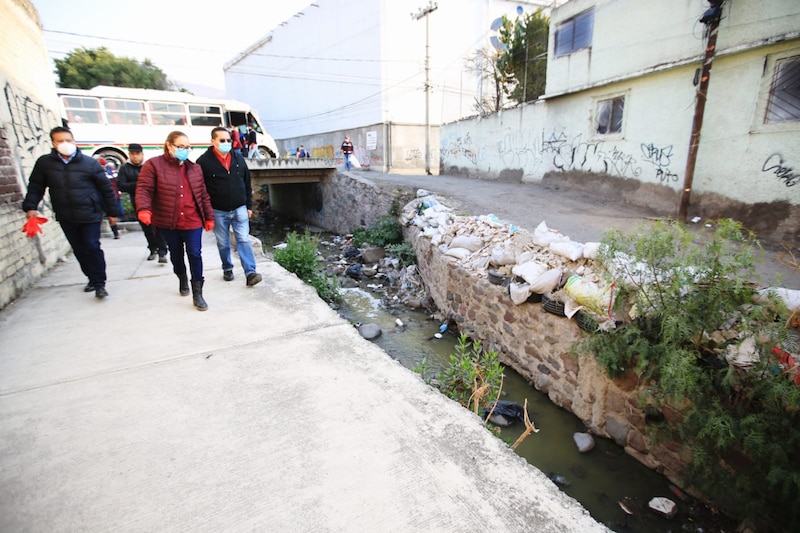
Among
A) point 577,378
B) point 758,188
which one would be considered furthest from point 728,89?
point 577,378

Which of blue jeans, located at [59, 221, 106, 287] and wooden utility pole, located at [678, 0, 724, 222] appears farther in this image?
wooden utility pole, located at [678, 0, 724, 222]

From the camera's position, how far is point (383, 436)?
68.7 inches

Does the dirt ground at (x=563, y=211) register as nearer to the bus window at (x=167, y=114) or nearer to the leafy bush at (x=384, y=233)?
the leafy bush at (x=384, y=233)

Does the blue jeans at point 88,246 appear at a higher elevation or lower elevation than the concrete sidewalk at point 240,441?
higher

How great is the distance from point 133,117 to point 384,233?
30.1 feet

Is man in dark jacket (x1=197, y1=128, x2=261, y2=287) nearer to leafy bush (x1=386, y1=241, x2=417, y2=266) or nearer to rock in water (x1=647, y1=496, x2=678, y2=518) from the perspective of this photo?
rock in water (x1=647, y1=496, x2=678, y2=518)

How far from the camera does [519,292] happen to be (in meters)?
4.73

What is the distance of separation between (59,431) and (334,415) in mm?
1216

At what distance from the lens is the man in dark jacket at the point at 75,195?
324cm

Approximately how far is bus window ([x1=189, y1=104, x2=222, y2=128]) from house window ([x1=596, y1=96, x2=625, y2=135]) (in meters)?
12.0

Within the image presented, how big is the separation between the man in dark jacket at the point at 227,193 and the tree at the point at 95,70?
26.8 m

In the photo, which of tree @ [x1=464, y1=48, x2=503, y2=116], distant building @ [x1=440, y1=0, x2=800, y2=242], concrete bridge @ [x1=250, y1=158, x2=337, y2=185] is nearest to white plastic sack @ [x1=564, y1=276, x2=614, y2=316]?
distant building @ [x1=440, y1=0, x2=800, y2=242]

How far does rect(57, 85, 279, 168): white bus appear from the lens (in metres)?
11.6

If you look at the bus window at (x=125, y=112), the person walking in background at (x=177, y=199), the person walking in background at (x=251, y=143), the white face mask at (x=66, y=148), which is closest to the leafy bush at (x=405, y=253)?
the person walking in background at (x=177, y=199)
